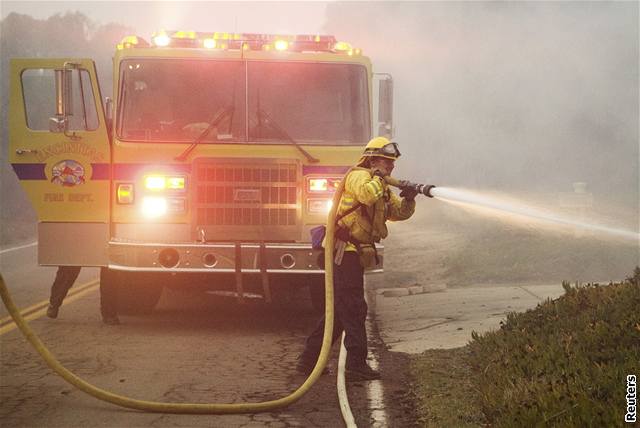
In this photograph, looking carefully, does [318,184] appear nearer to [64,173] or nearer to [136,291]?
[136,291]

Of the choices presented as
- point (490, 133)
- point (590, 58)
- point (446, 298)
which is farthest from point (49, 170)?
point (490, 133)

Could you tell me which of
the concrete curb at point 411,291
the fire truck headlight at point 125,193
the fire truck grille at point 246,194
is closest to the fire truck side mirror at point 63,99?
the fire truck headlight at point 125,193

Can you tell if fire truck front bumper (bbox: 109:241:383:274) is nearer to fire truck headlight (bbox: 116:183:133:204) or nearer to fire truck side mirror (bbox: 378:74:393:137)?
fire truck headlight (bbox: 116:183:133:204)

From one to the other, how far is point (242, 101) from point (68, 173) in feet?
6.13

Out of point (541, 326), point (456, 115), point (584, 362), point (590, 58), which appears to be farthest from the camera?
point (456, 115)

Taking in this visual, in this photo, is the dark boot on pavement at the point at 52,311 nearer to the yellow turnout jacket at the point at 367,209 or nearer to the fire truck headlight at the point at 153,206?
the fire truck headlight at the point at 153,206

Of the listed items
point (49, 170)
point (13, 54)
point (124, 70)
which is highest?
point (13, 54)

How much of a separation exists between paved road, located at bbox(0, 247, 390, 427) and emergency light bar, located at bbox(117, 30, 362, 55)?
9.42 ft

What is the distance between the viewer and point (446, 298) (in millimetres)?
12586

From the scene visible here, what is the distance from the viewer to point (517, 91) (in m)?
36.7

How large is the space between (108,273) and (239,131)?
6.49ft

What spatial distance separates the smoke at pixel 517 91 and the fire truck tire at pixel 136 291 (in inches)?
583

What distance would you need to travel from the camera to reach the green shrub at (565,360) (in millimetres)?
5621

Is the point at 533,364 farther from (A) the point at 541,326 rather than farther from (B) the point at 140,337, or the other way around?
(B) the point at 140,337
